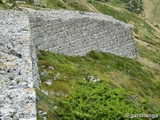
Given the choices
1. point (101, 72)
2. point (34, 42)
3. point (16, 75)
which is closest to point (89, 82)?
point (34, 42)

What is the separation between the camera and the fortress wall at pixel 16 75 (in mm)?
6843

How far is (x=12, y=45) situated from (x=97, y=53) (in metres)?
16.7

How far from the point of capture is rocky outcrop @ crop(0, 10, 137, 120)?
24.1ft

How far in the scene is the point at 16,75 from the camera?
8609mm

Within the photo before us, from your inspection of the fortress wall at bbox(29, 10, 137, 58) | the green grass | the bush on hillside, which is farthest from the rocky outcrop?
the bush on hillside

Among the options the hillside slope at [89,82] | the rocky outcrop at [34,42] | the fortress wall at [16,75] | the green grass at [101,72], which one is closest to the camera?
the fortress wall at [16,75]

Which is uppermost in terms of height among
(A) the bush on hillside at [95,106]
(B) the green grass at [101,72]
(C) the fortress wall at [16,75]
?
(C) the fortress wall at [16,75]

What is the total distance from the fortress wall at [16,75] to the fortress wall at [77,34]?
8.55 m

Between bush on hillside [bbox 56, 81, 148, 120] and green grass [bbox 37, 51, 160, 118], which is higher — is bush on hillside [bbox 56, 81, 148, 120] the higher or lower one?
the higher one

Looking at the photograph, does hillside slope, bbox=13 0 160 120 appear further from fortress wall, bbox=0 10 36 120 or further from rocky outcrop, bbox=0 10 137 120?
fortress wall, bbox=0 10 36 120

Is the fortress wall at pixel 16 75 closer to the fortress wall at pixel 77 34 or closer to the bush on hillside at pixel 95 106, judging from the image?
the bush on hillside at pixel 95 106

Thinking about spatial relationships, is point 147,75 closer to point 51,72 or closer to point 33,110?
point 51,72

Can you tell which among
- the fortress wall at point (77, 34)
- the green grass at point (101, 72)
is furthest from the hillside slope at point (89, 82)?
the fortress wall at point (77, 34)

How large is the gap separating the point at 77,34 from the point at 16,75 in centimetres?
1734
